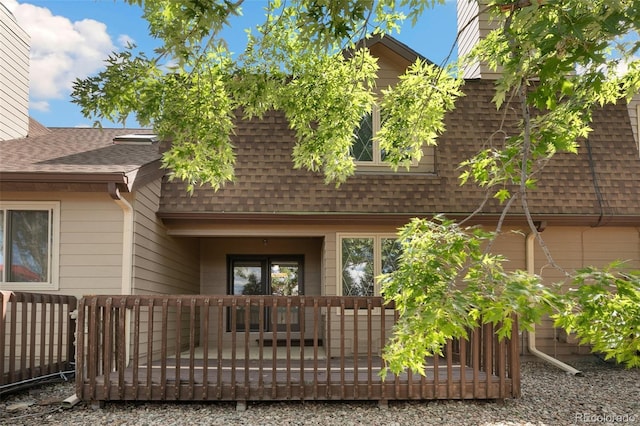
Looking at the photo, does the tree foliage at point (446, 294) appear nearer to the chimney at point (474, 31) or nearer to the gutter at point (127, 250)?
the gutter at point (127, 250)

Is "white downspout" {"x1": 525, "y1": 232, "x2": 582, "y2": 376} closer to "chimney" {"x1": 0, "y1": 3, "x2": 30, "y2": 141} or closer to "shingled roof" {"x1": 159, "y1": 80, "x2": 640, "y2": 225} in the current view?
"shingled roof" {"x1": 159, "y1": 80, "x2": 640, "y2": 225}

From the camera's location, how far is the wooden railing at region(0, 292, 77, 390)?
236 inches

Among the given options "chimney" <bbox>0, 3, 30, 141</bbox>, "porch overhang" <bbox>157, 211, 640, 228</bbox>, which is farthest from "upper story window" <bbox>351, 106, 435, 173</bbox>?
"chimney" <bbox>0, 3, 30, 141</bbox>

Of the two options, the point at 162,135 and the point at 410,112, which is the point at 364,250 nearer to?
the point at 410,112

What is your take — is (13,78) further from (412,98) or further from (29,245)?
(412,98)

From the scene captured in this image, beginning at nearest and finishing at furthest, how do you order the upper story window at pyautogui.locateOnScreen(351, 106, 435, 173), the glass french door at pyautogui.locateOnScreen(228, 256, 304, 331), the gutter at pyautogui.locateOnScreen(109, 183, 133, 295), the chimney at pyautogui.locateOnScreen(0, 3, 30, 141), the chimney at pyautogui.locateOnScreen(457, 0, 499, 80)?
the gutter at pyautogui.locateOnScreen(109, 183, 133, 295), the upper story window at pyautogui.locateOnScreen(351, 106, 435, 173), the chimney at pyautogui.locateOnScreen(0, 3, 30, 141), the chimney at pyautogui.locateOnScreen(457, 0, 499, 80), the glass french door at pyautogui.locateOnScreen(228, 256, 304, 331)

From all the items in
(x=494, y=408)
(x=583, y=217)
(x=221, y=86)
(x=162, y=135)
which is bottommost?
(x=494, y=408)

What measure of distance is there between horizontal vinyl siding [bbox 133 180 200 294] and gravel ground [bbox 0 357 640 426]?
2.03 meters

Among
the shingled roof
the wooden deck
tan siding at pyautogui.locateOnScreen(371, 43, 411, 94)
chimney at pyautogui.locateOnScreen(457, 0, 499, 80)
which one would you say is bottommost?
the wooden deck

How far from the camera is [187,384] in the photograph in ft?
19.4

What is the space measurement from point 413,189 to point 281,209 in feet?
7.18

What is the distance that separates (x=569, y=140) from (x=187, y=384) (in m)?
4.34

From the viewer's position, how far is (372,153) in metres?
9.83

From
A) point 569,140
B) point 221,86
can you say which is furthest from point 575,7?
point 221,86
